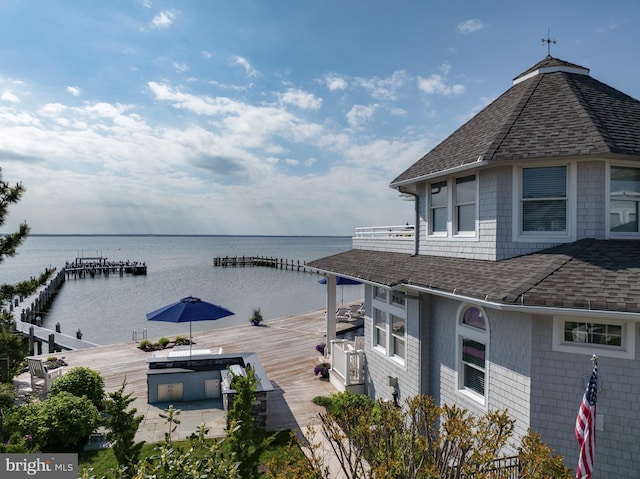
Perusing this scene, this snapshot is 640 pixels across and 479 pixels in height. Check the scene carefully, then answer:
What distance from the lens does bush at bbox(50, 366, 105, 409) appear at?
10867 mm

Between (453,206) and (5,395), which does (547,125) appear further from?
(5,395)

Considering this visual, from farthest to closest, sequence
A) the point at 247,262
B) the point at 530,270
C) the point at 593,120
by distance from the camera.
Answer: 1. the point at 247,262
2. the point at 593,120
3. the point at 530,270

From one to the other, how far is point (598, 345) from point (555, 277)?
125cm

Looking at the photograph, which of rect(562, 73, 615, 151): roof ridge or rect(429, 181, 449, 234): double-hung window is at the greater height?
rect(562, 73, 615, 151): roof ridge

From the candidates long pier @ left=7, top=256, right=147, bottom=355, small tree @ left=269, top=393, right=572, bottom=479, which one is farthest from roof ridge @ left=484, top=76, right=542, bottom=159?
long pier @ left=7, top=256, right=147, bottom=355

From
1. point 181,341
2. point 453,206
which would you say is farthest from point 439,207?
point 181,341

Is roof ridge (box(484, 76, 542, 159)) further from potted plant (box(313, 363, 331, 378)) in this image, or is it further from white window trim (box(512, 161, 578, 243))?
potted plant (box(313, 363, 331, 378))

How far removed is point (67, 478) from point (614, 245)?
10.4 meters

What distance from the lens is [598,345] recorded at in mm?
6707

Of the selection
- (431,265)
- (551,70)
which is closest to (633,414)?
(431,265)

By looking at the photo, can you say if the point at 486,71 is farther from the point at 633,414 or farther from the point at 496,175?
the point at 633,414

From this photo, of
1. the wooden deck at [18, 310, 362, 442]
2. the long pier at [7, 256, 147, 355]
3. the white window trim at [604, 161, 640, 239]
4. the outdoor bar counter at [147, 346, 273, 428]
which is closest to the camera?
the white window trim at [604, 161, 640, 239]

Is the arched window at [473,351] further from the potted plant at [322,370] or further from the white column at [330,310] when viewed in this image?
the white column at [330,310]

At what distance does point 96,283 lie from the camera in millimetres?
67688
